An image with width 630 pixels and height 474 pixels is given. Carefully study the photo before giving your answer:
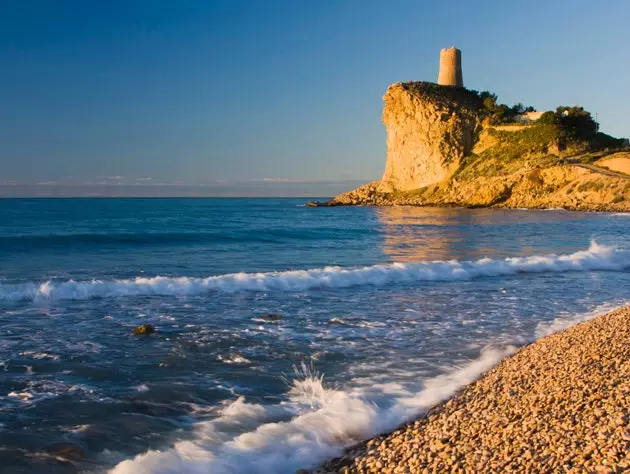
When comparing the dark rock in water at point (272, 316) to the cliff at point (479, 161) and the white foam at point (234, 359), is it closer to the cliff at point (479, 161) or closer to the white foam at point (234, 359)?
the white foam at point (234, 359)

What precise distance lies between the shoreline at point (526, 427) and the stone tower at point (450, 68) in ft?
269

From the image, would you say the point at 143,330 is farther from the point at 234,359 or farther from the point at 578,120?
the point at 578,120

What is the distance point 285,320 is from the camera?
10117 millimetres

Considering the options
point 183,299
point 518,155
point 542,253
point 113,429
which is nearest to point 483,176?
point 518,155

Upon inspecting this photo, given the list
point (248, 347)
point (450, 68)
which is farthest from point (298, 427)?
point (450, 68)

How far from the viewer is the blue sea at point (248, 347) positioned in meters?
5.00

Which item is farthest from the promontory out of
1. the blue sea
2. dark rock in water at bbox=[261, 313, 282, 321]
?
dark rock in water at bbox=[261, 313, 282, 321]

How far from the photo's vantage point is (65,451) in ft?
15.8

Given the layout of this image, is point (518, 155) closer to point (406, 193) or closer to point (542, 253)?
point (406, 193)

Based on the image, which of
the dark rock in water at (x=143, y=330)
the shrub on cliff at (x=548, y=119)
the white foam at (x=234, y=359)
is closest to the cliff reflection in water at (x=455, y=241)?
the dark rock in water at (x=143, y=330)

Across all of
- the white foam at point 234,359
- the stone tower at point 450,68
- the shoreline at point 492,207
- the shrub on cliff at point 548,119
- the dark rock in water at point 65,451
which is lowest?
the dark rock in water at point 65,451

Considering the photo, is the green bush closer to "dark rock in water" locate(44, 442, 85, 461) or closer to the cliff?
the cliff

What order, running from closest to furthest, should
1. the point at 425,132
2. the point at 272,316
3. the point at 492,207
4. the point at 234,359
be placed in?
the point at 234,359, the point at 272,316, the point at 492,207, the point at 425,132

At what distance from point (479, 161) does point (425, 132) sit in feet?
28.2
